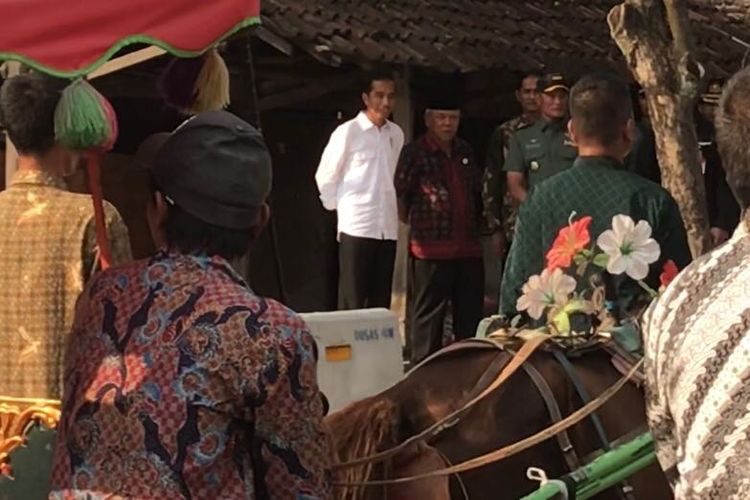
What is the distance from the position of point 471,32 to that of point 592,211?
7493 mm

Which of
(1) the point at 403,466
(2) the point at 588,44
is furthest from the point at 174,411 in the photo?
(2) the point at 588,44

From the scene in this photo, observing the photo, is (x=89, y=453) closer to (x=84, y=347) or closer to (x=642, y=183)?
(x=84, y=347)

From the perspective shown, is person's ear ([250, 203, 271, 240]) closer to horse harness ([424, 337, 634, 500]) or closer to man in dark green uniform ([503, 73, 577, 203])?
horse harness ([424, 337, 634, 500])

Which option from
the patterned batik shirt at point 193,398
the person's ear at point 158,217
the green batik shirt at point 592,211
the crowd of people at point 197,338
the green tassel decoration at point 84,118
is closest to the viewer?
the crowd of people at point 197,338

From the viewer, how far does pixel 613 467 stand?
4.23 meters

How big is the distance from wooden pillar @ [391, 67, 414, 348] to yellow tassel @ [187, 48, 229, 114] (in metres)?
6.87

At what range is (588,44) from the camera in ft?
43.1

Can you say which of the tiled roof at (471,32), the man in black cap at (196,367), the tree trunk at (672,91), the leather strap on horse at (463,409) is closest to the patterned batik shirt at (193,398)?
the man in black cap at (196,367)

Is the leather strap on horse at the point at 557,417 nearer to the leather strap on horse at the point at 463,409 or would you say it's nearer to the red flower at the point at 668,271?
the leather strap on horse at the point at 463,409

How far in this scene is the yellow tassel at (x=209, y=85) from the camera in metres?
3.99

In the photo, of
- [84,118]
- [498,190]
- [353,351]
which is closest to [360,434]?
[84,118]

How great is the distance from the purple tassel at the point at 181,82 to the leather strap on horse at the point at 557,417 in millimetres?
1269

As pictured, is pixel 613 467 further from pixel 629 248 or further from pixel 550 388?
pixel 629 248

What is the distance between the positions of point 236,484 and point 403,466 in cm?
122
